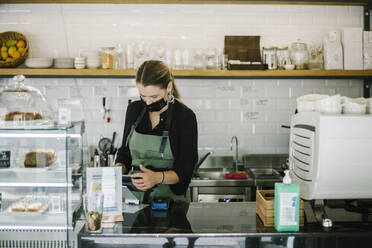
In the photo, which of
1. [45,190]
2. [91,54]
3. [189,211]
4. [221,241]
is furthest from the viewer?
[91,54]

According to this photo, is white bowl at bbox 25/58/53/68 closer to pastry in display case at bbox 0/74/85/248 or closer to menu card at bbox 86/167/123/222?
pastry in display case at bbox 0/74/85/248

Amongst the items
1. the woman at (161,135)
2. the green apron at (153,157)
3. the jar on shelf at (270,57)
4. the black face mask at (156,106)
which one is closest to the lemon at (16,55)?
the woman at (161,135)

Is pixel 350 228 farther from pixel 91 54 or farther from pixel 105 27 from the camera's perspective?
pixel 105 27

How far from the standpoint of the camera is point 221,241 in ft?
5.67

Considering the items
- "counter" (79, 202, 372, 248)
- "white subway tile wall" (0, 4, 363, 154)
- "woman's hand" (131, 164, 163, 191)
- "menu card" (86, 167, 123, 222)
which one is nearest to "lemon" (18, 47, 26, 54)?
"white subway tile wall" (0, 4, 363, 154)

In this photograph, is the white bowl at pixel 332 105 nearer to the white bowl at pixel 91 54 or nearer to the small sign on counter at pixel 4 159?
the small sign on counter at pixel 4 159

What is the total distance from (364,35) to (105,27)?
2761 mm

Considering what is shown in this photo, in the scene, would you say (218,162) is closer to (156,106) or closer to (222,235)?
(156,106)

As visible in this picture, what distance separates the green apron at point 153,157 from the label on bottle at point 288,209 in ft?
3.02

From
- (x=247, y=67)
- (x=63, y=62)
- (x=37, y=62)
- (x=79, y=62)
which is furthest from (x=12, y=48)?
(x=247, y=67)

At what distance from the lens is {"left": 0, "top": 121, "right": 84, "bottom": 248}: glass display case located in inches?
91.5

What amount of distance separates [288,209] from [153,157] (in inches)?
44.8

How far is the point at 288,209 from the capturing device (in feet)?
5.64

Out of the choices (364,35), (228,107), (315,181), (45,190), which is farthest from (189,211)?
(364,35)
